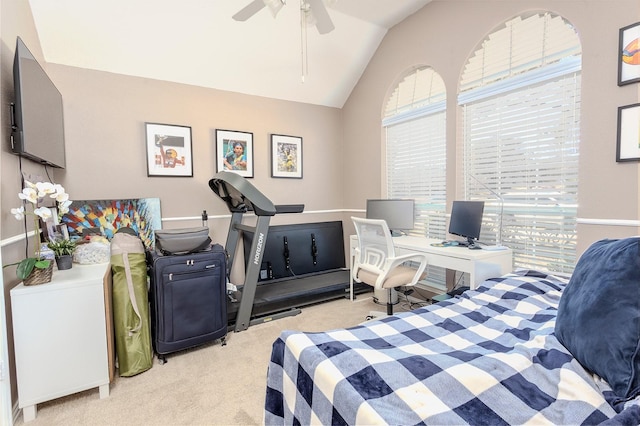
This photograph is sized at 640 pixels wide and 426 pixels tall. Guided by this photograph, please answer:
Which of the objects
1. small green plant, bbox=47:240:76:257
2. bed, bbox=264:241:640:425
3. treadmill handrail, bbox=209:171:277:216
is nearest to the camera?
bed, bbox=264:241:640:425

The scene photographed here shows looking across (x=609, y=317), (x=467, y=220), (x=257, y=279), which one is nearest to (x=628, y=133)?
(x=467, y=220)

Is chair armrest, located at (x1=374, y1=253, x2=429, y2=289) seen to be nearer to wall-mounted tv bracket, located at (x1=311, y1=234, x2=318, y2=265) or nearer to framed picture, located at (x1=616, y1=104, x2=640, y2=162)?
framed picture, located at (x1=616, y1=104, x2=640, y2=162)

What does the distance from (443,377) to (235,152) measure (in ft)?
11.0

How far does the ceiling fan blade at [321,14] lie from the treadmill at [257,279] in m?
1.43

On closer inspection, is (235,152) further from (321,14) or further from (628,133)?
(628,133)

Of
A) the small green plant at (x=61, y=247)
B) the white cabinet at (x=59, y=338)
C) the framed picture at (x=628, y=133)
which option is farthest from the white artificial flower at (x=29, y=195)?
the framed picture at (x=628, y=133)

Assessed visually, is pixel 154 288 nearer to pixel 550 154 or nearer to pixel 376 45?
pixel 550 154

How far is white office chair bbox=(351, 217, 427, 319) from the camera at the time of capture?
2.56 metres

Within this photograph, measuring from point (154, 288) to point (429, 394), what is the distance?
217 centimetres

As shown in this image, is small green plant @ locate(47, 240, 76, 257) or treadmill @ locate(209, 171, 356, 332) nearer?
small green plant @ locate(47, 240, 76, 257)

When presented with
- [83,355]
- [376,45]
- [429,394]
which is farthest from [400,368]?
[376,45]

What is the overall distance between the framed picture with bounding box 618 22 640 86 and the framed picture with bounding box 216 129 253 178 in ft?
11.1

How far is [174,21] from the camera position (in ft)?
9.29

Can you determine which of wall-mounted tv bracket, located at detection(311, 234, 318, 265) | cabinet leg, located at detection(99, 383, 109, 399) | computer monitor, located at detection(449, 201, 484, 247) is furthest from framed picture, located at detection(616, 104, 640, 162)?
cabinet leg, located at detection(99, 383, 109, 399)
